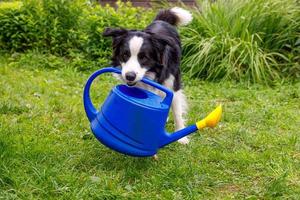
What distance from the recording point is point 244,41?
6.19m

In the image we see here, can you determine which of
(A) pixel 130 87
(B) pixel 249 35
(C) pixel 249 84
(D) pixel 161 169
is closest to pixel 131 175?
(D) pixel 161 169

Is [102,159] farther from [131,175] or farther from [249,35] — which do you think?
[249,35]

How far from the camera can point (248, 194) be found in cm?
282

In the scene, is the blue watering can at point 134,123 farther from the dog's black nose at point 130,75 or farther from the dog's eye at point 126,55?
the dog's eye at point 126,55

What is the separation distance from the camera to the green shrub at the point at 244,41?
19.7 feet

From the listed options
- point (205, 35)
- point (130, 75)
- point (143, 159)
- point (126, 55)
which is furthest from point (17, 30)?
point (143, 159)

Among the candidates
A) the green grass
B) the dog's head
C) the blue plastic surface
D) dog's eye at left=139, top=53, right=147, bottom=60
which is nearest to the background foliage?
the green grass

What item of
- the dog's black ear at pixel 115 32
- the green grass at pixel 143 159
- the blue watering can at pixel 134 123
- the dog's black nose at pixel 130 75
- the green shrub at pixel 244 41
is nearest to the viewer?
the green grass at pixel 143 159

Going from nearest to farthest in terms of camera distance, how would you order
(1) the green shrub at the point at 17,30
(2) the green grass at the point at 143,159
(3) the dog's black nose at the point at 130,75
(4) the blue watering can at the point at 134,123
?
(2) the green grass at the point at 143,159, (4) the blue watering can at the point at 134,123, (3) the dog's black nose at the point at 130,75, (1) the green shrub at the point at 17,30

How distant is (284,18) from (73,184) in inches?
179

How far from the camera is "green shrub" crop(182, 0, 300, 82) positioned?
6.02 m

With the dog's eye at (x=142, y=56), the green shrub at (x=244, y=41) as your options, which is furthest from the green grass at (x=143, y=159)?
the green shrub at (x=244, y=41)

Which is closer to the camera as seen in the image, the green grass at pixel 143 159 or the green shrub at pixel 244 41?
the green grass at pixel 143 159

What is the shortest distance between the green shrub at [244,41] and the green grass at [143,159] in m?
1.13
